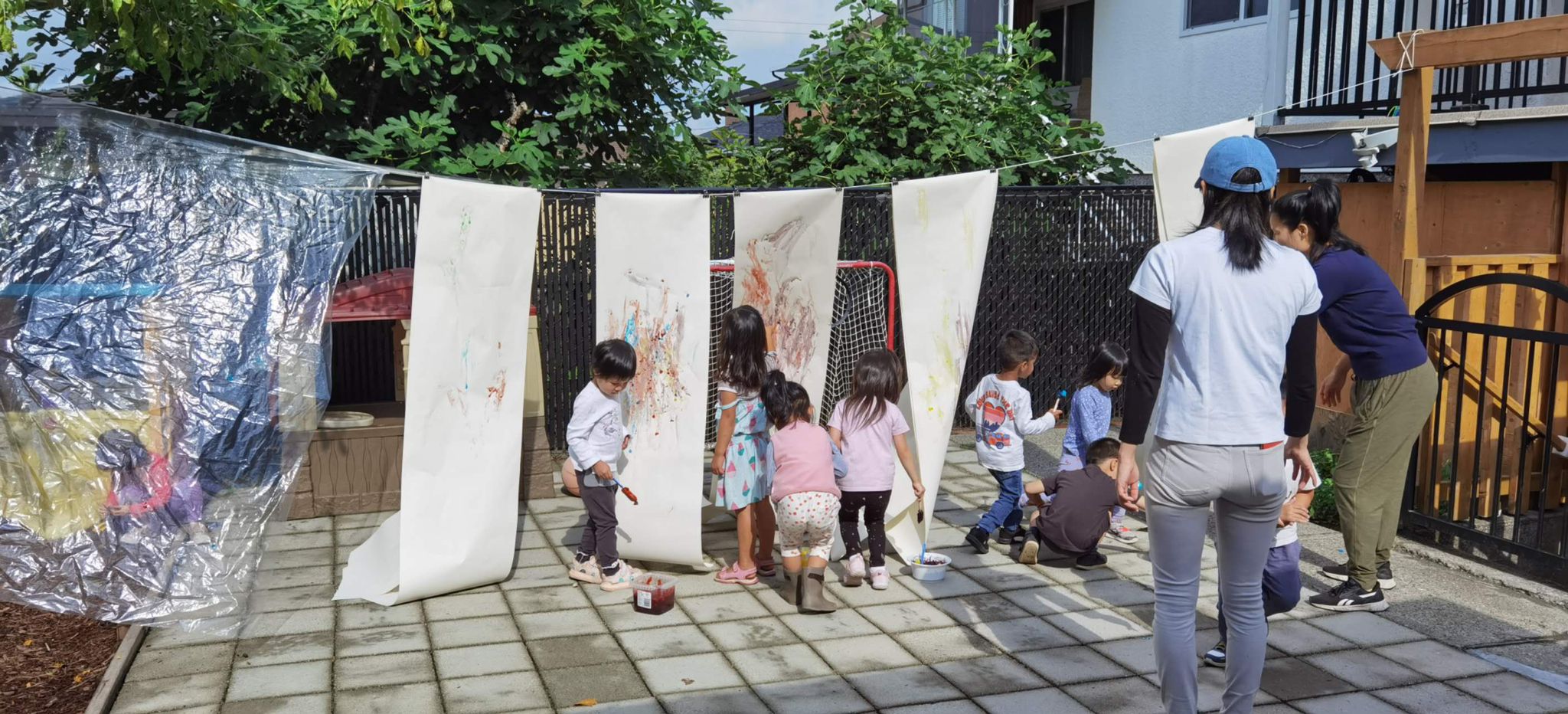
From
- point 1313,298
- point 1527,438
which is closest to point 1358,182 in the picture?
point 1527,438

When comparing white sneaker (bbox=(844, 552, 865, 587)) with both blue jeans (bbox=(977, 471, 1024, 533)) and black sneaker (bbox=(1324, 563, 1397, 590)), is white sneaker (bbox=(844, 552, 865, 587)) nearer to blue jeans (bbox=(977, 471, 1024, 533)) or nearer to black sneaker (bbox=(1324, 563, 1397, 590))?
blue jeans (bbox=(977, 471, 1024, 533))

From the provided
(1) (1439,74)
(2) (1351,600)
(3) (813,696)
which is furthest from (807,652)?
(1) (1439,74)

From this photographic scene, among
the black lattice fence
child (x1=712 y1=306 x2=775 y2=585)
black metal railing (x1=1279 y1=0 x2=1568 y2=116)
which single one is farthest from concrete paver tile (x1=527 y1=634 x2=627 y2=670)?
black metal railing (x1=1279 y1=0 x2=1568 y2=116)

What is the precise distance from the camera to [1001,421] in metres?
6.37

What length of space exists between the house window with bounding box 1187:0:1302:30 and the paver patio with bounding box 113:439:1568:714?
873cm

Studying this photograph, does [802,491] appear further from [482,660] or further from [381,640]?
[381,640]

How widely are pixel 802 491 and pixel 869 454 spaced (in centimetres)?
49

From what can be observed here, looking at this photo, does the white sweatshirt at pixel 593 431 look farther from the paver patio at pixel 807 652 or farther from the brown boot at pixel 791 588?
the brown boot at pixel 791 588

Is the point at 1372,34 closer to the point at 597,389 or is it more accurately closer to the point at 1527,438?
the point at 1527,438

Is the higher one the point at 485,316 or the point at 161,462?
the point at 485,316

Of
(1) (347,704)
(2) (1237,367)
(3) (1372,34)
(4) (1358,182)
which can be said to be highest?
(3) (1372,34)

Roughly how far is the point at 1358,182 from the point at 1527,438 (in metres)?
2.71

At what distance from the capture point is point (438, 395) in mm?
5609

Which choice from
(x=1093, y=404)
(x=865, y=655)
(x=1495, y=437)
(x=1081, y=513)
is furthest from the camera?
(x=1495, y=437)
